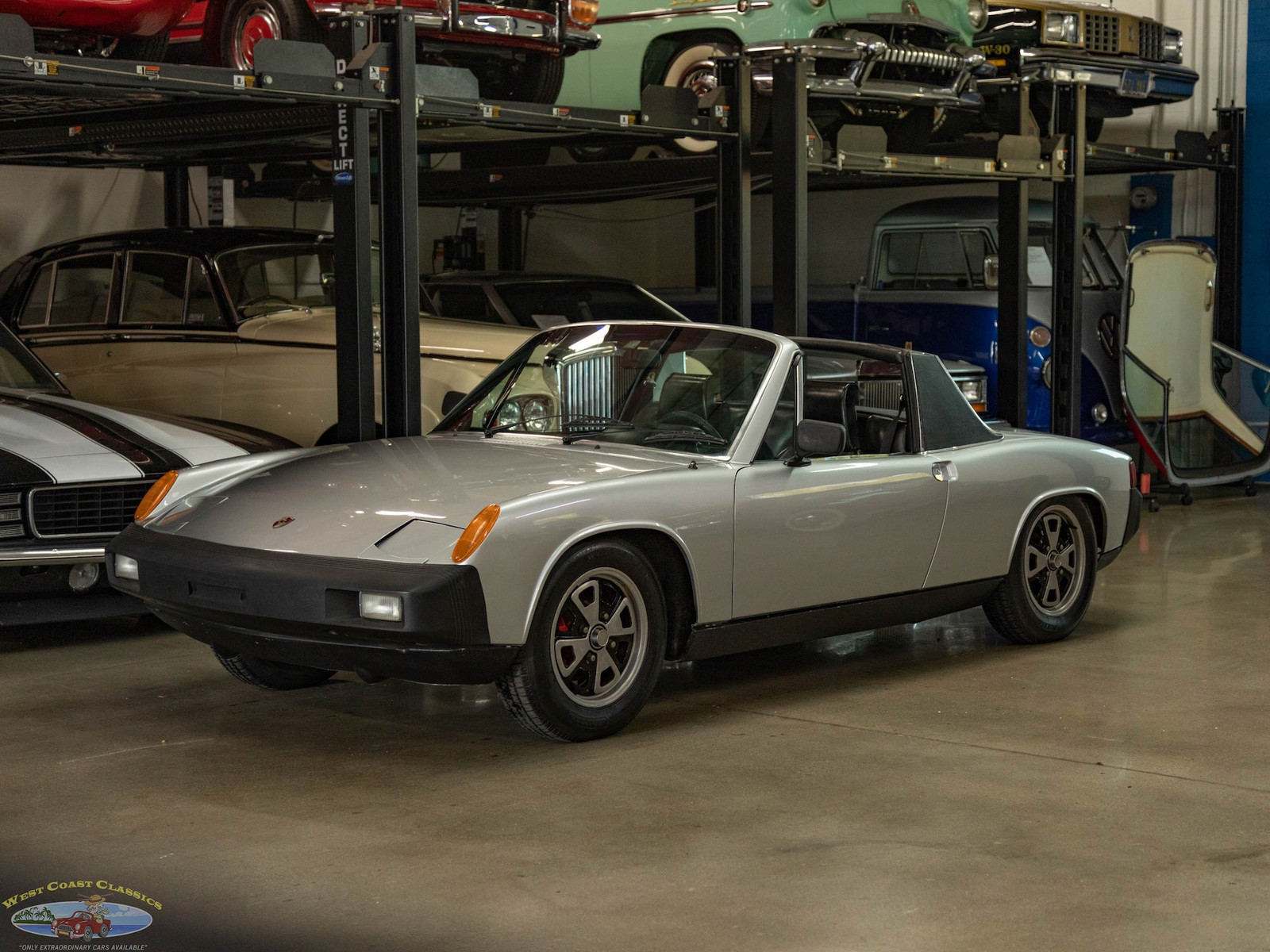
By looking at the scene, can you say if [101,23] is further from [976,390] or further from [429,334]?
[976,390]

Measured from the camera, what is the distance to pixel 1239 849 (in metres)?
3.73

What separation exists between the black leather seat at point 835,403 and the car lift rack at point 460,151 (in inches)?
77.1

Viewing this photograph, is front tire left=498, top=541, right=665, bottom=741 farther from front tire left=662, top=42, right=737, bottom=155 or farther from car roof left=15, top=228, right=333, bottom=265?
front tire left=662, top=42, right=737, bottom=155

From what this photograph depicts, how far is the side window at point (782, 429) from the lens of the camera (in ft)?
16.8

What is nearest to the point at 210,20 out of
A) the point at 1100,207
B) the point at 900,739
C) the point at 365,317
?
the point at 365,317

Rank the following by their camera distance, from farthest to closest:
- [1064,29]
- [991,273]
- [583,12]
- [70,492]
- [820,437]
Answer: [991,273], [1064,29], [583,12], [70,492], [820,437]

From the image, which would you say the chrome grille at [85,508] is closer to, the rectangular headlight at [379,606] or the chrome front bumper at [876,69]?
the rectangular headlight at [379,606]

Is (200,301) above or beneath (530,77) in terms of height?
beneath

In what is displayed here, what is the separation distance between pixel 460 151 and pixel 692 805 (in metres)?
7.79

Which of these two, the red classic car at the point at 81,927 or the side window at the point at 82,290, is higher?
the side window at the point at 82,290

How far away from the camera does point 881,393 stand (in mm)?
6141

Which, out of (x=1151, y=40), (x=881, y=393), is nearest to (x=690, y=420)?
(x=881, y=393)

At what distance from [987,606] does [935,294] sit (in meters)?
5.50

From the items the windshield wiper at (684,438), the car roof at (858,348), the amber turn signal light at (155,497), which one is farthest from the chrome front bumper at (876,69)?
the amber turn signal light at (155,497)
